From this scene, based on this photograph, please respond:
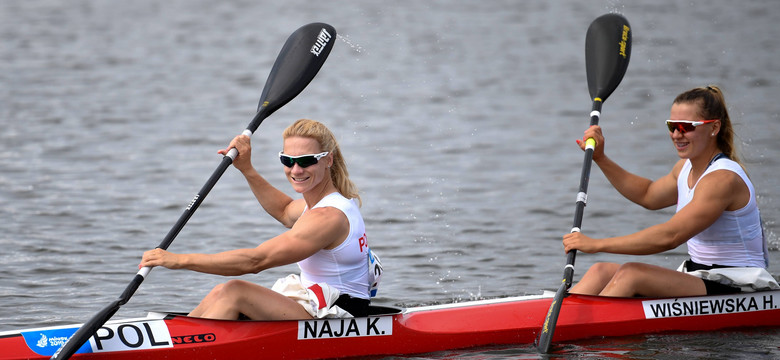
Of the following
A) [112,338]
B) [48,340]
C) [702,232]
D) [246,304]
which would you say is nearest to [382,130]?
[702,232]

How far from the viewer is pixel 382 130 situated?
15.8 m

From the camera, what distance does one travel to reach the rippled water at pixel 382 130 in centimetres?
919

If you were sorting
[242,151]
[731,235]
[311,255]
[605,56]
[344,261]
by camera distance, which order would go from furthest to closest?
[605,56], [731,235], [242,151], [344,261], [311,255]

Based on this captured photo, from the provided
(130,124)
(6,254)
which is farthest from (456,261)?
(130,124)

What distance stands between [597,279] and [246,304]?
2.32 m

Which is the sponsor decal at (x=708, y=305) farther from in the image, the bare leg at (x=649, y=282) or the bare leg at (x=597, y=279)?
the bare leg at (x=597, y=279)

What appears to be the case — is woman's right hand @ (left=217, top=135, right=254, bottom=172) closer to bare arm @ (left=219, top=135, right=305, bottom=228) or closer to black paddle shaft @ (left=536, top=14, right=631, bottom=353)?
bare arm @ (left=219, top=135, right=305, bottom=228)

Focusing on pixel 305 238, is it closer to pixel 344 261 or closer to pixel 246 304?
pixel 344 261

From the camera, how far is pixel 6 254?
9500mm

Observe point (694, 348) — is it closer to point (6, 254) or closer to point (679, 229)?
point (679, 229)

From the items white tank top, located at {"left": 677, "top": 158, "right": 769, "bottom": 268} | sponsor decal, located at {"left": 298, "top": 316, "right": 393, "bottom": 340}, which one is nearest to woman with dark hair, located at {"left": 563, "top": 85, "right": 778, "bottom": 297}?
white tank top, located at {"left": 677, "top": 158, "right": 769, "bottom": 268}

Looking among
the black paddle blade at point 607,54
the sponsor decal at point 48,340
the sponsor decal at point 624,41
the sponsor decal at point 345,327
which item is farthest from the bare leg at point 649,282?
the sponsor decal at point 48,340

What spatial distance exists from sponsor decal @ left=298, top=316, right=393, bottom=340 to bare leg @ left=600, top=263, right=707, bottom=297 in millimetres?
1499

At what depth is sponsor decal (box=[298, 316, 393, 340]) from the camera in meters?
6.32
